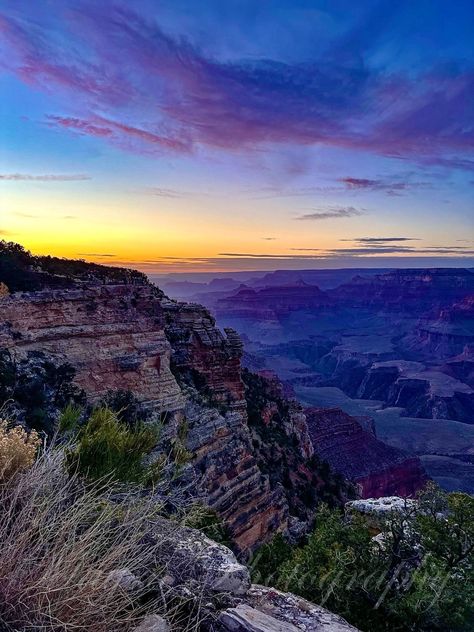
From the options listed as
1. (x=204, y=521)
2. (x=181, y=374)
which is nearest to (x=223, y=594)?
(x=204, y=521)

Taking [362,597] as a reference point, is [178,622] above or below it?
above

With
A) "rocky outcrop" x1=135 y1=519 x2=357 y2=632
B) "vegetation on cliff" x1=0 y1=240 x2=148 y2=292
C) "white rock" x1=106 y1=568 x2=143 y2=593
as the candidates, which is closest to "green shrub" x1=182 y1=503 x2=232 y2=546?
"rocky outcrop" x1=135 y1=519 x2=357 y2=632

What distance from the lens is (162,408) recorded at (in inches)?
680

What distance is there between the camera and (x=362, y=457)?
57.1 m

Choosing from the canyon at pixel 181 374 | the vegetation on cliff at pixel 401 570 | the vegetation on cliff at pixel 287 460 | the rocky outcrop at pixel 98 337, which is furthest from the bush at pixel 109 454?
the vegetation on cliff at pixel 287 460

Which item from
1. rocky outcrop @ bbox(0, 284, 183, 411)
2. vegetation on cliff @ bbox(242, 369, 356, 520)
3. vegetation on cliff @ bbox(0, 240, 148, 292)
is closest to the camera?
rocky outcrop @ bbox(0, 284, 183, 411)

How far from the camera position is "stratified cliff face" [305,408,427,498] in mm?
53656

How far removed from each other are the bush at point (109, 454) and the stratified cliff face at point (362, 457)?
4863cm

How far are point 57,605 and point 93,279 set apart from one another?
78.3 ft

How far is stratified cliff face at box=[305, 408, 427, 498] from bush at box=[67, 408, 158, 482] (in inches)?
1915

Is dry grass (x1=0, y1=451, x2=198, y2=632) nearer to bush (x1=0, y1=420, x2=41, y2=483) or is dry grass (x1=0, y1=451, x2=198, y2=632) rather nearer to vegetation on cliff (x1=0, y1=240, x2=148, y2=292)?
bush (x1=0, y1=420, x2=41, y2=483)

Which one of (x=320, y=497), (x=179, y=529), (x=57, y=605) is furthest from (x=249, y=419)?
(x=57, y=605)

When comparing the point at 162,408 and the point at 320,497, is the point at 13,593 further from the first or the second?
the point at 320,497

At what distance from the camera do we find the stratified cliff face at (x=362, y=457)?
2112 inches
